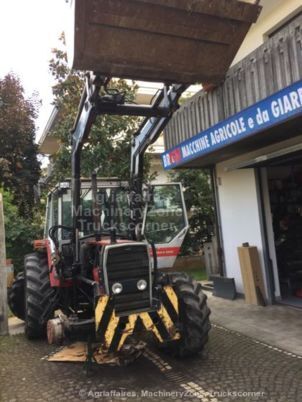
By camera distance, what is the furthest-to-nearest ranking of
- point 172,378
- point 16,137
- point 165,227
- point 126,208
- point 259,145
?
point 16,137, point 165,227, point 259,145, point 126,208, point 172,378

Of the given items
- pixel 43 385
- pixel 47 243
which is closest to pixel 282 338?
pixel 43 385

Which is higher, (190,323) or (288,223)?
(288,223)

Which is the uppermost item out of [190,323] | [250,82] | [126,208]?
[250,82]

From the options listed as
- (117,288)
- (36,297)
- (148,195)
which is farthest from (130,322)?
(36,297)

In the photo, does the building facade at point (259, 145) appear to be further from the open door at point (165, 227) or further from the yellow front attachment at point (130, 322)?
the yellow front attachment at point (130, 322)

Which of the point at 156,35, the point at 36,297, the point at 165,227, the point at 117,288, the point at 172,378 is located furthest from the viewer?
the point at 165,227

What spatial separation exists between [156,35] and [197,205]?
8.85m

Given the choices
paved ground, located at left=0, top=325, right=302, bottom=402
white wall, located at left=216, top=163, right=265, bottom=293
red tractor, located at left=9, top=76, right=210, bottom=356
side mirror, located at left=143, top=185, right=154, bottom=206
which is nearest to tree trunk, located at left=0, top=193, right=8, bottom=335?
red tractor, located at left=9, top=76, right=210, bottom=356

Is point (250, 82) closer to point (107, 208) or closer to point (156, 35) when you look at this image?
point (156, 35)

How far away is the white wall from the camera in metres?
7.94

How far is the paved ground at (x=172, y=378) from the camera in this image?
4059mm

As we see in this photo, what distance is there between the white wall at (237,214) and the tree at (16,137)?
8901mm

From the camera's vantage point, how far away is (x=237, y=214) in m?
8.44

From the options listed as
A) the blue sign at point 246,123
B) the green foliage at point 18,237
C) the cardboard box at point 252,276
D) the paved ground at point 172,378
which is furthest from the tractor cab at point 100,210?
the green foliage at point 18,237
